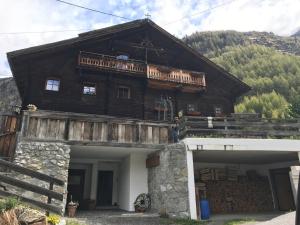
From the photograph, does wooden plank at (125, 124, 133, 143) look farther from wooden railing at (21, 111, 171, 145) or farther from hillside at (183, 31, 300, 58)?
hillside at (183, 31, 300, 58)

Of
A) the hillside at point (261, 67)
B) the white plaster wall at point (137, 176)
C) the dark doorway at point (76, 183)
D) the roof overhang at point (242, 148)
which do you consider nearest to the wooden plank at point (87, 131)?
the white plaster wall at point (137, 176)

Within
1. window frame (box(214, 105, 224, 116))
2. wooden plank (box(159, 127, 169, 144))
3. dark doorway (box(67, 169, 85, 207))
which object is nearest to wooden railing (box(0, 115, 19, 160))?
dark doorway (box(67, 169, 85, 207))

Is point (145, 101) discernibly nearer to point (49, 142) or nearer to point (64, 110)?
point (64, 110)

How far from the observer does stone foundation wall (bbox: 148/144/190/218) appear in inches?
493

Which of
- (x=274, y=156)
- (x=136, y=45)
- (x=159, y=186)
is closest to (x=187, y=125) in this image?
(x=159, y=186)

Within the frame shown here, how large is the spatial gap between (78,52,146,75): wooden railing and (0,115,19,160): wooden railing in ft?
18.5

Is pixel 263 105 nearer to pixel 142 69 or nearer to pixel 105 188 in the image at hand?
pixel 142 69

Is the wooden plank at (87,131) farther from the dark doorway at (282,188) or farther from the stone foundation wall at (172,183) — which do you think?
the dark doorway at (282,188)

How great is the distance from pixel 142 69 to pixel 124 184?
7.27 metres

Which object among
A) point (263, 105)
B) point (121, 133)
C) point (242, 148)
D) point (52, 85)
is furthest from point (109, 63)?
point (263, 105)

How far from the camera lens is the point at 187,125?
13789mm

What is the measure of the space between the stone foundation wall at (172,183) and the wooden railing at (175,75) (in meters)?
6.58

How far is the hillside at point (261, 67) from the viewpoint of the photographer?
193 ft

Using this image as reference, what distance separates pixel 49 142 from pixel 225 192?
9700mm
